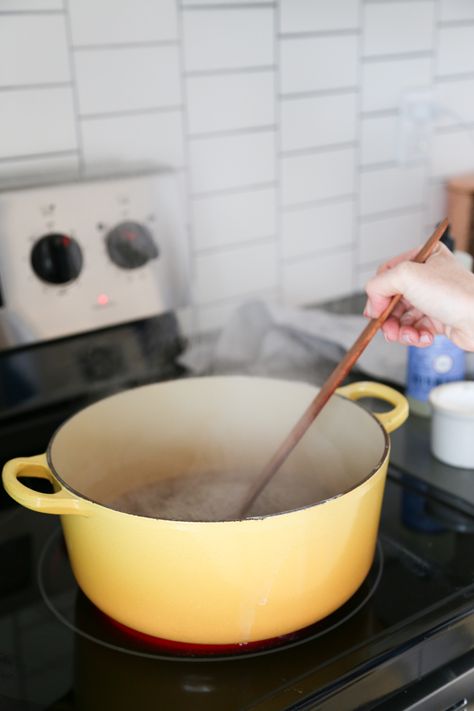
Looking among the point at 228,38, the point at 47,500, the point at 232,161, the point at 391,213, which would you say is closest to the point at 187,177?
the point at 232,161

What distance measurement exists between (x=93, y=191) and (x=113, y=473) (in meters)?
0.31

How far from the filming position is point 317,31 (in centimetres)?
109

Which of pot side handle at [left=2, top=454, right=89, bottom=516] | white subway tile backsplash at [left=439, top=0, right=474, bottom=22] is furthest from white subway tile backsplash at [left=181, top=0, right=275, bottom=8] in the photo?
pot side handle at [left=2, top=454, right=89, bottom=516]

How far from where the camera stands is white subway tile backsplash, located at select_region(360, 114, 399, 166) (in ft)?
3.93

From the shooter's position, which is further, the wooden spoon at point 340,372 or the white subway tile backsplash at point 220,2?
the white subway tile backsplash at point 220,2

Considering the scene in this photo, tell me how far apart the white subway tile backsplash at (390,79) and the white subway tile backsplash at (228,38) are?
0.18 m

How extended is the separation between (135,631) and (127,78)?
0.63m

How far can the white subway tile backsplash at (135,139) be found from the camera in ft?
3.10

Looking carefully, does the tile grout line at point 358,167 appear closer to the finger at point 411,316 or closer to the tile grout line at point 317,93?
the tile grout line at point 317,93

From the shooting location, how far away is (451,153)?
51.8 inches

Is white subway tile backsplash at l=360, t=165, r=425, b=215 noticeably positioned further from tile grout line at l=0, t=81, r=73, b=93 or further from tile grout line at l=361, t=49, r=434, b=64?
tile grout line at l=0, t=81, r=73, b=93

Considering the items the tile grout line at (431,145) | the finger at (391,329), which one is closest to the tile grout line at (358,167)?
the tile grout line at (431,145)

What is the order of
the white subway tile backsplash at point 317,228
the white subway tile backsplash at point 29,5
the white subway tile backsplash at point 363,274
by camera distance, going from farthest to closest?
1. the white subway tile backsplash at point 363,274
2. the white subway tile backsplash at point 317,228
3. the white subway tile backsplash at point 29,5

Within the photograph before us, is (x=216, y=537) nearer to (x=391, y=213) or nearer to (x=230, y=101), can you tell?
(x=230, y=101)
